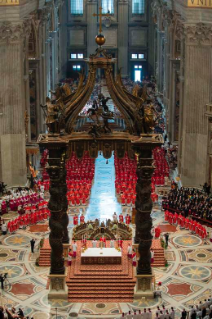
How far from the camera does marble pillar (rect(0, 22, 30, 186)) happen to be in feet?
118

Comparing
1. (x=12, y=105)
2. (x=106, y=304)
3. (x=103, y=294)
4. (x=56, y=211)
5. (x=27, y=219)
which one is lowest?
(x=106, y=304)

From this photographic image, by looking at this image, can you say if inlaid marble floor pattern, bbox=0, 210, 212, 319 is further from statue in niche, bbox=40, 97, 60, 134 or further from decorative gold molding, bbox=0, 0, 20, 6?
decorative gold molding, bbox=0, 0, 20, 6

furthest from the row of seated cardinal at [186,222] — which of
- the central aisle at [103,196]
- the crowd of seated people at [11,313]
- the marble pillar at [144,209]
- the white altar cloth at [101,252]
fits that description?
the crowd of seated people at [11,313]

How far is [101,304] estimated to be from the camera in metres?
24.0

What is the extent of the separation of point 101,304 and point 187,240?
8.05 metres

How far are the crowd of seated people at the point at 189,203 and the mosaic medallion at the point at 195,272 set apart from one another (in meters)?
5.42

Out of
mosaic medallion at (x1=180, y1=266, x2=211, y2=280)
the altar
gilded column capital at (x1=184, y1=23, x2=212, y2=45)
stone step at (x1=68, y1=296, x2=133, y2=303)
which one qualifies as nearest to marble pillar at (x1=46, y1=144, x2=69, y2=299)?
stone step at (x1=68, y1=296, x2=133, y2=303)

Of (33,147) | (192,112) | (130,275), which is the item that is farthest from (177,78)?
(130,275)

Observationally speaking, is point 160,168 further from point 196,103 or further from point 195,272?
point 195,272

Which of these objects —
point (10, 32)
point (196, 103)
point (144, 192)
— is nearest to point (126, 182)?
point (196, 103)

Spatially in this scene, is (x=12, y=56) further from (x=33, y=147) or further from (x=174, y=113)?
(x=174, y=113)

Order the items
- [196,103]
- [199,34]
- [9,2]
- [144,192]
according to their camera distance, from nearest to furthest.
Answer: [144,192] < [9,2] < [199,34] < [196,103]

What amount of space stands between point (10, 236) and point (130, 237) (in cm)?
637

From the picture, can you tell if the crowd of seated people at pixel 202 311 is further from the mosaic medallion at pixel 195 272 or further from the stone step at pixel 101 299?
the mosaic medallion at pixel 195 272
